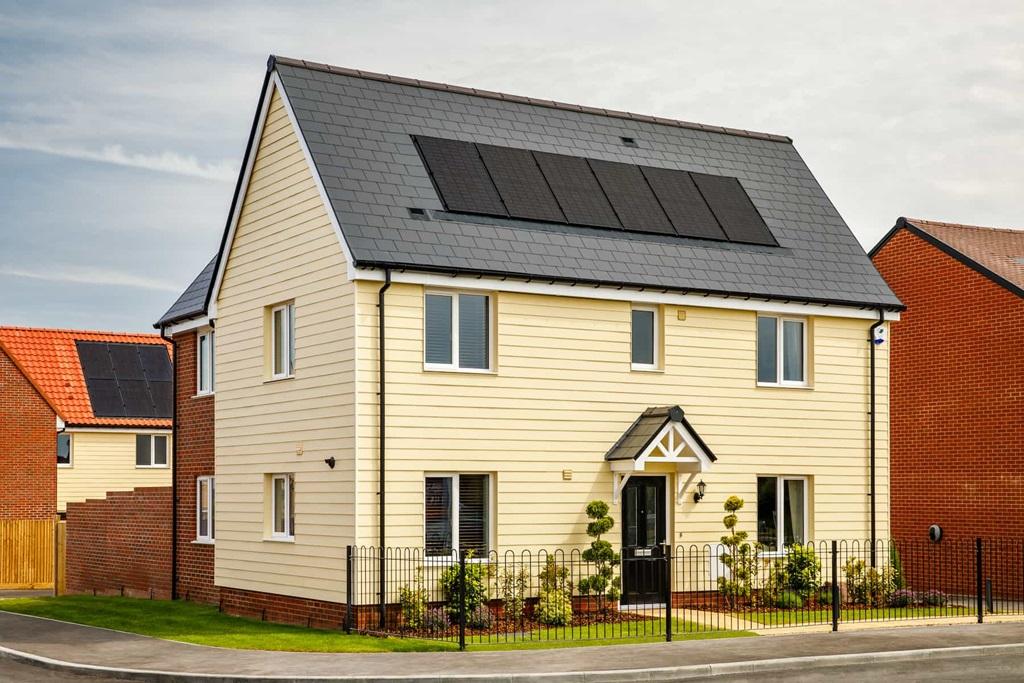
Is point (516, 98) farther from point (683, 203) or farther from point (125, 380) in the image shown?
point (125, 380)

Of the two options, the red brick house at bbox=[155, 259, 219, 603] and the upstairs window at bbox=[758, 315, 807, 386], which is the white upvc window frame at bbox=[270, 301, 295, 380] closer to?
the red brick house at bbox=[155, 259, 219, 603]

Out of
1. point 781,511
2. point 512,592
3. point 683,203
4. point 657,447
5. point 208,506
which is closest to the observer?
point 512,592

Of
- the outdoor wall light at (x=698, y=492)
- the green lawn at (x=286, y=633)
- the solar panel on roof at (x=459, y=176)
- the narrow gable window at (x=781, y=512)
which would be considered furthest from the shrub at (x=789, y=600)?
the solar panel on roof at (x=459, y=176)

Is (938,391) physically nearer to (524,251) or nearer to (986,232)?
(986,232)

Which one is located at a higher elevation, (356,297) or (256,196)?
(256,196)

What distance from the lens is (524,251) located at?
23344 mm

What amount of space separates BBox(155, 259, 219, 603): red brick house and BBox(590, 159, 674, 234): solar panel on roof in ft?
27.8

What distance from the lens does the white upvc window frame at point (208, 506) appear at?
92.9ft

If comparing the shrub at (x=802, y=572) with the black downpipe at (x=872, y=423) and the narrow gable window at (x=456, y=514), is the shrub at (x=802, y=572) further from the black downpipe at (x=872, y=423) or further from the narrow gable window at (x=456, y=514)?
the narrow gable window at (x=456, y=514)

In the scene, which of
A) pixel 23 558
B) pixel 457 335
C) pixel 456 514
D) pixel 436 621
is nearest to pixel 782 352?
pixel 457 335

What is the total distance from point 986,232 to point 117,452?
28.4m

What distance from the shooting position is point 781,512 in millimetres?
25703

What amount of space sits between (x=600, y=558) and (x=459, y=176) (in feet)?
23.1

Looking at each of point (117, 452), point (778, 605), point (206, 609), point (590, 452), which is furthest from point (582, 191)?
point (117, 452)
